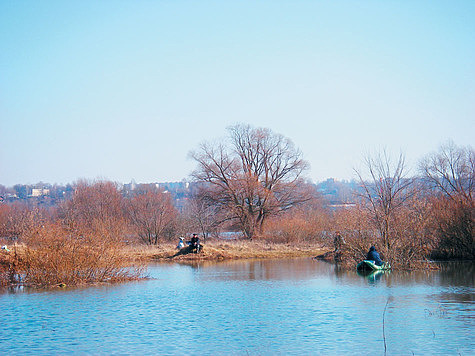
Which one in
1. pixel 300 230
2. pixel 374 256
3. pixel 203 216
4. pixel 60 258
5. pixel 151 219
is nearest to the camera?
pixel 60 258

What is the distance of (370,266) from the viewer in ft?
86.8

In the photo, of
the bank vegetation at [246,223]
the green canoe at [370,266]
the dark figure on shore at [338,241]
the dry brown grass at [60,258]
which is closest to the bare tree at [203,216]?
the bank vegetation at [246,223]

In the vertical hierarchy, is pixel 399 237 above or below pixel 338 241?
above

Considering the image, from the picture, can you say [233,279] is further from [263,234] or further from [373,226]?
[263,234]

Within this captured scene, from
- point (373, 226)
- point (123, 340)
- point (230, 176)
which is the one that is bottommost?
point (123, 340)

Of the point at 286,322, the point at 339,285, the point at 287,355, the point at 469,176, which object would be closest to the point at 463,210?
the point at 339,285

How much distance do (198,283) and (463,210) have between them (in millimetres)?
16697

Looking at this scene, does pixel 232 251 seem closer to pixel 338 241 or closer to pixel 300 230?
pixel 300 230

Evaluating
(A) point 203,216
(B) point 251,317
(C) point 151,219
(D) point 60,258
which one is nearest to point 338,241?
(D) point 60,258

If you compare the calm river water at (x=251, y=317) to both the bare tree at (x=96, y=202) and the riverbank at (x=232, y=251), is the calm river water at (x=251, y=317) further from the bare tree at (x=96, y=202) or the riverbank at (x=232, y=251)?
the bare tree at (x=96, y=202)

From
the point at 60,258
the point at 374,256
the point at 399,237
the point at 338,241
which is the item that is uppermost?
the point at 399,237

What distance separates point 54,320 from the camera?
15.9m

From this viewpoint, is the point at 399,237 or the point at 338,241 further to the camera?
the point at 338,241

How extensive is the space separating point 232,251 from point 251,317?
25.2m
